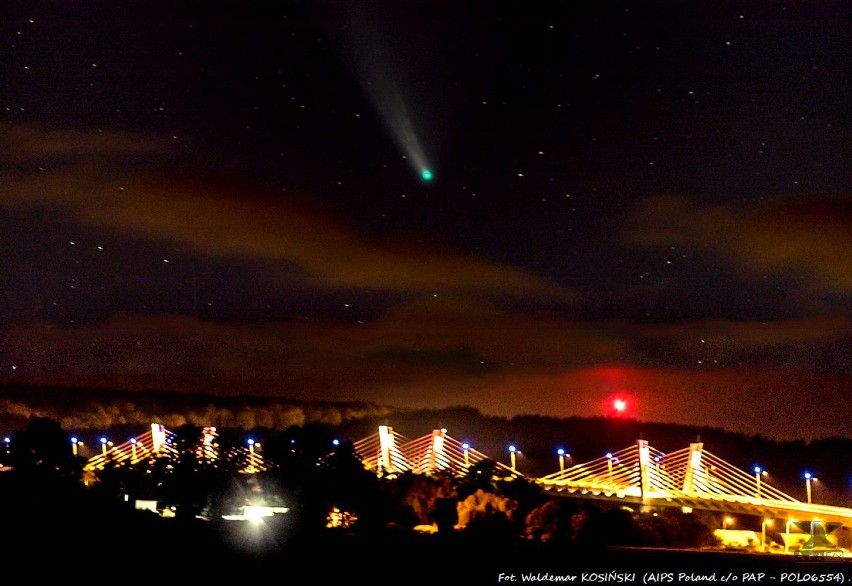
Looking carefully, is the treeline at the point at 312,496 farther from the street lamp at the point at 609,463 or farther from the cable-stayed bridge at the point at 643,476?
the street lamp at the point at 609,463

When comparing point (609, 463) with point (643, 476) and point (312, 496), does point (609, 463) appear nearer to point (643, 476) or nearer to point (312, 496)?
point (643, 476)

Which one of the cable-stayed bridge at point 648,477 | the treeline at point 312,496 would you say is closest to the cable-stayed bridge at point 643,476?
the cable-stayed bridge at point 648,477

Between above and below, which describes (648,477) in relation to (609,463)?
below

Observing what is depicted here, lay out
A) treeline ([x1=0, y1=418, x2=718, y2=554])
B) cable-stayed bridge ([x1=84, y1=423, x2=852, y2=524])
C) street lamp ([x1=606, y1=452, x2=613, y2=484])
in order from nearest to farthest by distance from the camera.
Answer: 1. treeline ([x1=0, y1=418, x2=718, y2=554])
2. cable-stayed bridge ([x1=84, y1=423, x2=852, y2=524])
3. street lamp ([x1=606, y1=452, x2=613, y2=484])

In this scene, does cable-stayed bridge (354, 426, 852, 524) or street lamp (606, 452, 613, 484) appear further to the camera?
street lamp (606, 452, 613, 484)

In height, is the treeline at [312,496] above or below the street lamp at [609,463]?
below

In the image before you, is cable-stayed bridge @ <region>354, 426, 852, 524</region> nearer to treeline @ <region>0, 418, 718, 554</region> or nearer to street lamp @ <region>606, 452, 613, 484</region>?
street lamp @ <region>606, 452, 613, 484</region>

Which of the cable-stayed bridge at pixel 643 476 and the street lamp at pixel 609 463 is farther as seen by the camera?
the street lamp at pixel 609 463

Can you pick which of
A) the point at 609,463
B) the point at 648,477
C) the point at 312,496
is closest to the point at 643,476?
the point at 648,477

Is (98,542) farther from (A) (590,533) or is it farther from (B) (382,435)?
(B) (382,435)

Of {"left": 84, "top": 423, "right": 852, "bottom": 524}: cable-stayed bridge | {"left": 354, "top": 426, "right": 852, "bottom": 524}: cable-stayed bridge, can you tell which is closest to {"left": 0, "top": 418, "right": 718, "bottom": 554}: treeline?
{"left": 84, "top": 423, "right": 852, "bottom": 524}: cable-stayed bridge

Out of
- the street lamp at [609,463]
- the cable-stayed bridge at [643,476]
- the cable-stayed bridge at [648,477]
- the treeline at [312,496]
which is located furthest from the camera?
the street lamp at [609,463]
